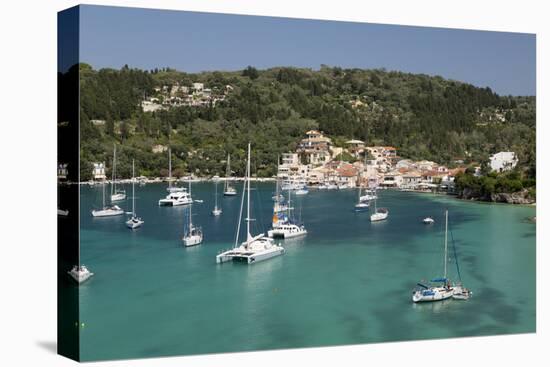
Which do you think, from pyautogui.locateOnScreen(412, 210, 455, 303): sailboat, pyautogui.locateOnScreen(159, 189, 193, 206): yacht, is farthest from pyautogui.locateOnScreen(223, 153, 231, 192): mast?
pyautogui.locateOnScreen(412, 210, 455, 303): sailboat

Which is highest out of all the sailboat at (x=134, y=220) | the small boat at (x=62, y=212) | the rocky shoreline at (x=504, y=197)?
the small boat at (x=62, y=212)

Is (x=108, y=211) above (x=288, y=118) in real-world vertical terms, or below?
below

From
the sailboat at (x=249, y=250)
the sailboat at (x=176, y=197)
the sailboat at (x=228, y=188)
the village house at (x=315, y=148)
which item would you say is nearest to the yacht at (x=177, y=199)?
the sailboat at (x=176, y=197)

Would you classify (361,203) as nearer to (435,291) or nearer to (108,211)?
(435,291)

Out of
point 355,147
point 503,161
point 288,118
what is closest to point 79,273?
point 288,118

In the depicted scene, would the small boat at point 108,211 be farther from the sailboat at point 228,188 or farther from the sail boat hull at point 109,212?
the sailboat at point 228,188

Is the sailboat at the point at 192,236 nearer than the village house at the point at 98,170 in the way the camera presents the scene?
No

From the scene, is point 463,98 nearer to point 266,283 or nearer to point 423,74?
point 423,74
